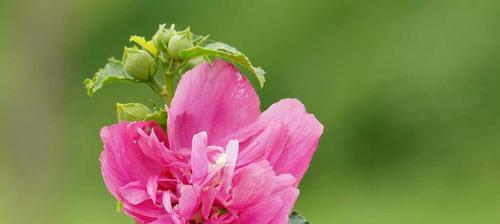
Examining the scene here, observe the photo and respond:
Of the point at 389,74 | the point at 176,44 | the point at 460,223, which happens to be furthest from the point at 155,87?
the point at 389,74

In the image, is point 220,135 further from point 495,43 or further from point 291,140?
point 495,43

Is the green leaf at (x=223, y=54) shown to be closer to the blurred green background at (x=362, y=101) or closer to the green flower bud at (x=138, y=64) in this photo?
the green flower bud at (x=138, y=64)

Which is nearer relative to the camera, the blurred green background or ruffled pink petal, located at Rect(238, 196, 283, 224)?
ruffled pink petal, located at Rect(238, 196, 283, 224)

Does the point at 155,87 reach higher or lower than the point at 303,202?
lower

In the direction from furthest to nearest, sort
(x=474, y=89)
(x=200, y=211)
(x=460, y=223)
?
(x=474, y=89)
(x=460, y=223)
(x=200, y=211)

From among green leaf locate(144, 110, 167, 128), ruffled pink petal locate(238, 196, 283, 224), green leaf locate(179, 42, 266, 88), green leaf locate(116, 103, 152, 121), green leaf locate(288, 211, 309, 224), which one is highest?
green leaf locate(179, 42, 266, 88)

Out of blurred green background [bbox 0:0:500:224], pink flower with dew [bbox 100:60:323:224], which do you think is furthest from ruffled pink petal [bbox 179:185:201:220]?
blurred green background [bbox 0:0:500:224]

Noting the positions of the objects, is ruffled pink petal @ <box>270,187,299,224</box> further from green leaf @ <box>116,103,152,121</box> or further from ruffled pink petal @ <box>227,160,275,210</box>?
green leaf @ <box>116,103,152,121</box>
